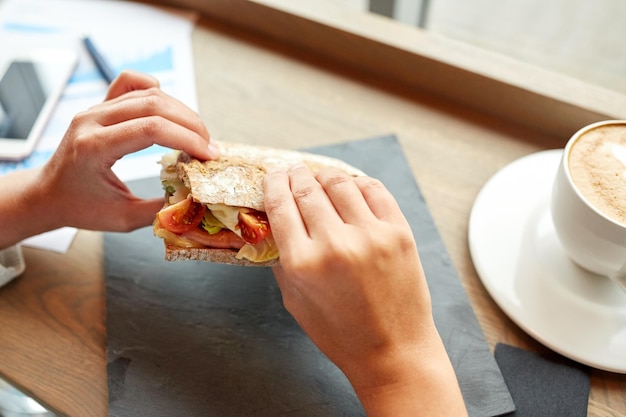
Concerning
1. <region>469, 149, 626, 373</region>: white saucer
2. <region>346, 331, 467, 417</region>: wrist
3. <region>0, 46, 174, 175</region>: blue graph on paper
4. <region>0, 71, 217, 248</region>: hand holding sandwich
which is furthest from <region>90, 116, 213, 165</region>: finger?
<region>469, 149, 626, 373</region>: white saucer

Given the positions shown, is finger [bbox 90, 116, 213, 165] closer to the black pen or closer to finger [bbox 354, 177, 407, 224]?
finger [bbox 354, 177, 407, 224]

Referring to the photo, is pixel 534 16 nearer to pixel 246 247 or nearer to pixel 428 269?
pixel 428 269

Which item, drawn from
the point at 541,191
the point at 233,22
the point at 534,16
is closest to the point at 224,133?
the point at 233,22

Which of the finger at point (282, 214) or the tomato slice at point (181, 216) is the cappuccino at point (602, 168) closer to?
the finger at point (282, 214)

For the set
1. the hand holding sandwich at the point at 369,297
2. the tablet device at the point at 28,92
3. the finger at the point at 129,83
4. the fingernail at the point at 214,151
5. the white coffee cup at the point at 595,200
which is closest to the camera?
the hand holding sandwich at the point at 369,297

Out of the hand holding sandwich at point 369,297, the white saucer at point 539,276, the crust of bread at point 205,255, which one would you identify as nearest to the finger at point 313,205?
the hand holding sandwich at point 369,297

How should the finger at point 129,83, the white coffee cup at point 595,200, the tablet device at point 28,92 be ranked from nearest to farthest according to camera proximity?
1. the white coffee cup at point 595,200
2. the finger at point 129,83
3. the tablet device at point 28,92

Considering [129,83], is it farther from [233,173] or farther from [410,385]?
[410,385]
